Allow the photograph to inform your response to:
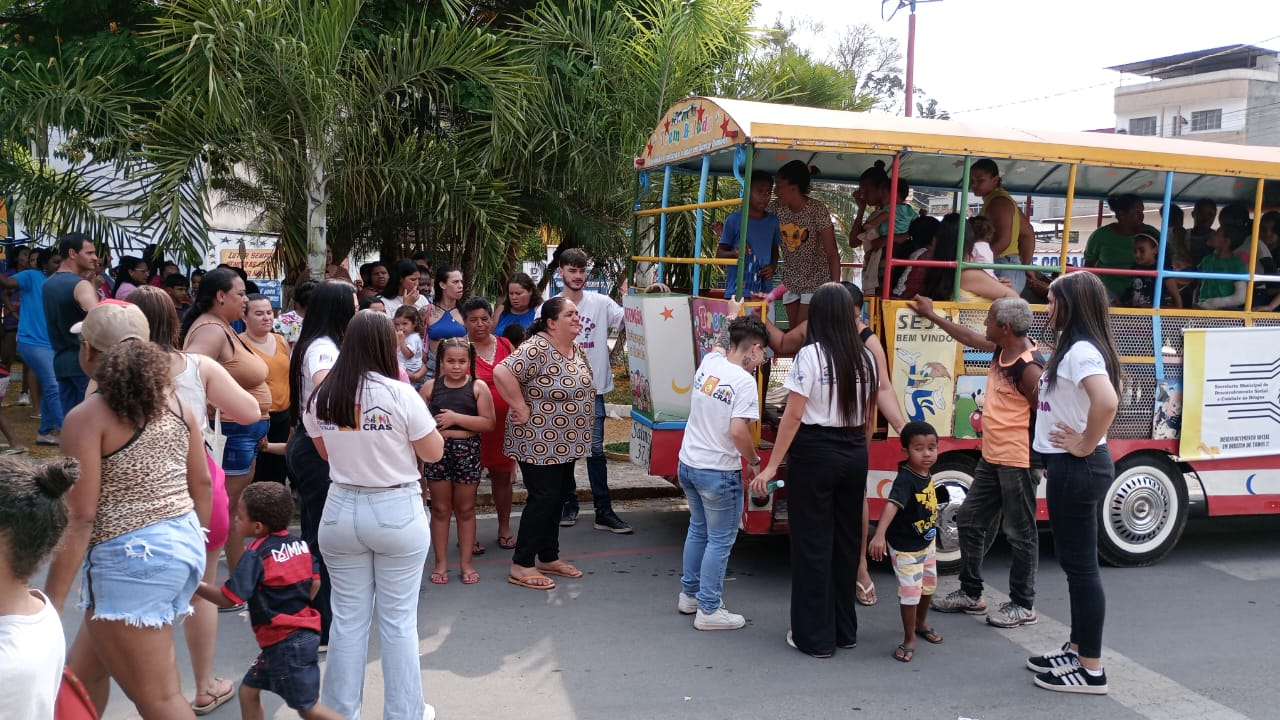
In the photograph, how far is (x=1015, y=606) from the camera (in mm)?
5551

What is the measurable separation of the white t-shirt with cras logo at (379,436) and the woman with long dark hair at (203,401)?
0.41 metres

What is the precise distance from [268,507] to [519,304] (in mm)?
3937

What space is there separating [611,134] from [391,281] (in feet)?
10.8

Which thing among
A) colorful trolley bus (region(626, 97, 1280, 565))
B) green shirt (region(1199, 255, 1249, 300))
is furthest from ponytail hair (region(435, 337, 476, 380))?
green shirt (region(1199, 255, 1249, 300))

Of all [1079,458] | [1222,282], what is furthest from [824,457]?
[1222,282]

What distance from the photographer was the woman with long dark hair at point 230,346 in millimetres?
5043

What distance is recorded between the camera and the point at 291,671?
358 centimetres

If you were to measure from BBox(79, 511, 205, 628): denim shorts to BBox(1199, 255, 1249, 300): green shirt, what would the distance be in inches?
267

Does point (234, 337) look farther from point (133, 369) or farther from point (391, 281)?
point (391, 281)

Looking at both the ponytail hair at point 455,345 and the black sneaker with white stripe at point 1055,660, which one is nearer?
the black sneaker with white stripe at point 1055,660

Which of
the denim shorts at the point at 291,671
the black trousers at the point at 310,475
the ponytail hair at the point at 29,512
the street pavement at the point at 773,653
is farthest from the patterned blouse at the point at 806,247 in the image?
the ponytail hair at the point at 29,512

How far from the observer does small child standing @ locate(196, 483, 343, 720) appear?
11.7ft

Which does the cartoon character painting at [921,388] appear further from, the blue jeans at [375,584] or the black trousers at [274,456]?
the black trousers at [274,456]

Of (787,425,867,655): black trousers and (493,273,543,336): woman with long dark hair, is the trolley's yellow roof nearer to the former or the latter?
(493,273,543,336): woman with long dark hair
